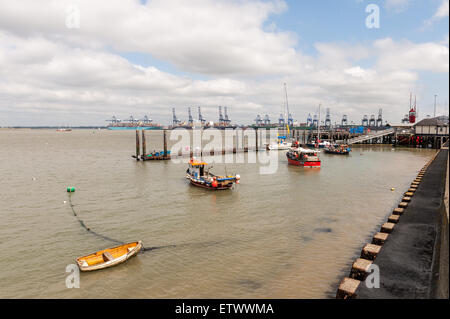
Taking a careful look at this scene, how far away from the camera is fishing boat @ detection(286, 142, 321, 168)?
4791cm

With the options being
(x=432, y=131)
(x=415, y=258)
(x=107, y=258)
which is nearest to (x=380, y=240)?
(x=415, y=258)

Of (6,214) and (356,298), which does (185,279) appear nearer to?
(356,298)

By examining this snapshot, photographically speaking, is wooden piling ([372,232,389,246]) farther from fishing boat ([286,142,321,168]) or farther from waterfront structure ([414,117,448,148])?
waterfront structure ([414,117,448,148])

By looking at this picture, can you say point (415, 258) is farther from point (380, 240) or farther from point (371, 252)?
point (380, 240)

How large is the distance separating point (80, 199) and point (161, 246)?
49.8 feet

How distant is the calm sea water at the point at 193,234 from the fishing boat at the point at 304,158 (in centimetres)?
1254

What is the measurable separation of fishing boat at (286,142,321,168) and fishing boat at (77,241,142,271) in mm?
38419

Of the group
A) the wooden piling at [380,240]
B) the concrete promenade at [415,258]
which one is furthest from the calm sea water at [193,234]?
the concrete promenade at [415,258]

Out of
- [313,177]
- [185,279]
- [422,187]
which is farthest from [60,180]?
[422,187]

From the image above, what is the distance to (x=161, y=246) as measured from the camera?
1620cm

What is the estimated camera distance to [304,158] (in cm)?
4847

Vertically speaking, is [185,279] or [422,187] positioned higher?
[422,187]

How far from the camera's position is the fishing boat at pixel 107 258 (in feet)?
43.9

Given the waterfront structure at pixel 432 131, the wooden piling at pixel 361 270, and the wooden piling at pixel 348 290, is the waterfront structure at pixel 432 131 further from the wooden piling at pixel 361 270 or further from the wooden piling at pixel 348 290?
the wooden piling at pixel 348 290
